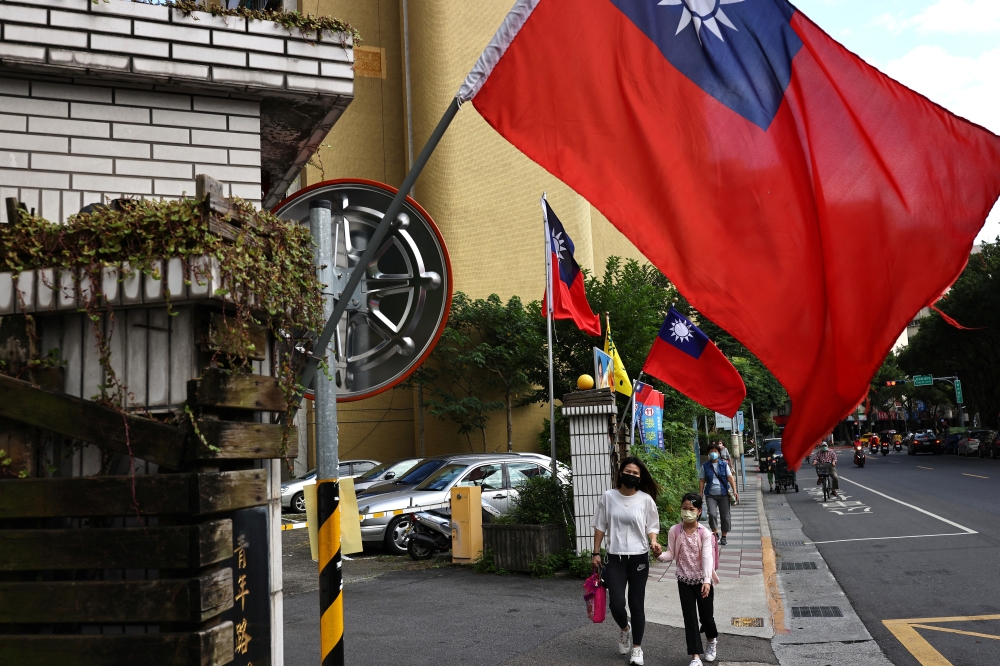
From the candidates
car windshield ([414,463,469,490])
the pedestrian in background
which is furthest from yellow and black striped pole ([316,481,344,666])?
the pedestrian in background

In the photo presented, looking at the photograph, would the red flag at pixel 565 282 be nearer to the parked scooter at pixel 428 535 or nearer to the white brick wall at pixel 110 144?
the parked scooter at pixel 428 535

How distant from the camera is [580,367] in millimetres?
30078

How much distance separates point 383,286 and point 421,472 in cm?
1228

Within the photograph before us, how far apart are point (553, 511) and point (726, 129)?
8881mm

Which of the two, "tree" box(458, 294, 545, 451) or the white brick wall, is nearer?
the white brick wall

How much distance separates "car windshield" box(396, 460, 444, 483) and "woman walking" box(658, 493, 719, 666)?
9125 mm

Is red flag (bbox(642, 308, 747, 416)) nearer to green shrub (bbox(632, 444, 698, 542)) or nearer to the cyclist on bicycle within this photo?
green shrub (bbox(632, 444, 698, 542))

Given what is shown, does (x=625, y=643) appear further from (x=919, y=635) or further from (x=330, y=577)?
(x=330, y=577)

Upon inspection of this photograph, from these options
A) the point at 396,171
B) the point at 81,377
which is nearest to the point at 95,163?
the point at 81,377

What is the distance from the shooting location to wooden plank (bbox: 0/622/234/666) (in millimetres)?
3514

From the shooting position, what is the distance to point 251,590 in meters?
4.04

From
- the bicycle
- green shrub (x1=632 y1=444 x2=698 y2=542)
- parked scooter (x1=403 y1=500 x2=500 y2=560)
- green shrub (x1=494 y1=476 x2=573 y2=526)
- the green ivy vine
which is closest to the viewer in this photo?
the green ivy vine

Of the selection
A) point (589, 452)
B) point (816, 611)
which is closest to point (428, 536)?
point (589, 452)

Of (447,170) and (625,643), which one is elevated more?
(447,170)
